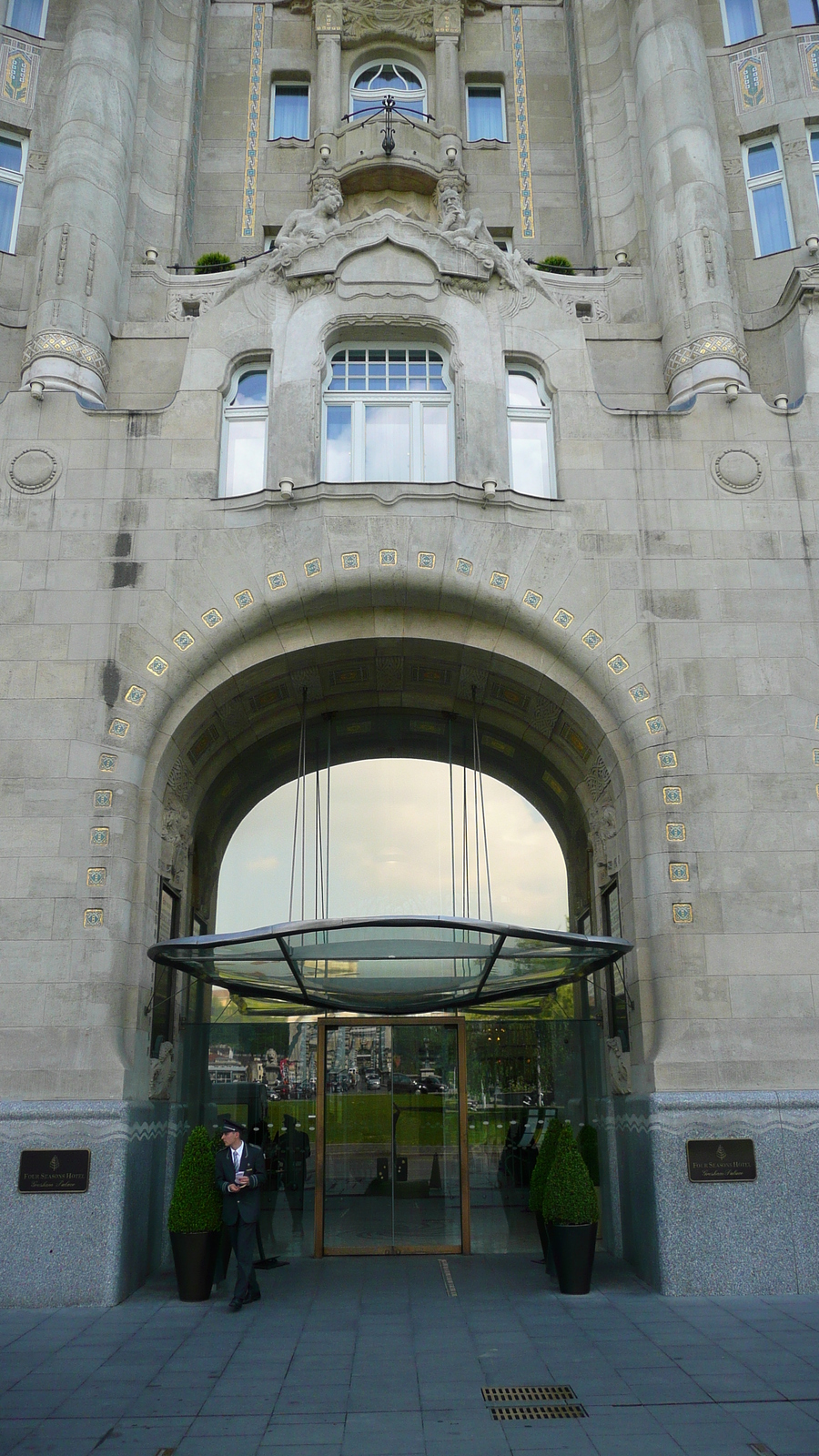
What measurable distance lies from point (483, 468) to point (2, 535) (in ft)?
23.7

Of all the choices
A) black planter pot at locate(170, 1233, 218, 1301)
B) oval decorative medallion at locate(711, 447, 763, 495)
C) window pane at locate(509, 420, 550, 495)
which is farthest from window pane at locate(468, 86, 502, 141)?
black planter pot at locate(170, 1233, 218, 1301)

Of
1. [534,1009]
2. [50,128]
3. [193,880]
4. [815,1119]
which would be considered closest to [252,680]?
[193,880]

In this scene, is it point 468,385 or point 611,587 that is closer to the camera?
point 611,587

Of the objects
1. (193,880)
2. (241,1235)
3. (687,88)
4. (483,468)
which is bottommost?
(241,1235)

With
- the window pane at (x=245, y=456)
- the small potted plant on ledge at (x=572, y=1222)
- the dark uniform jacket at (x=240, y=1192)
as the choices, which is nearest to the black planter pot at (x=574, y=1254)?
the small potted plant on ledge at (x=572, y=1222)

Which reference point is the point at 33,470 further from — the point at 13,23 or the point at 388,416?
the point at 13,23

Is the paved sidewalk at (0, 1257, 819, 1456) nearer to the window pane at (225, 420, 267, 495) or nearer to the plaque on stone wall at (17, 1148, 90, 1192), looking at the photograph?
the plaque on stone wall at (17, 1148, 90, 1192)

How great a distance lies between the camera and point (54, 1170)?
13.4m

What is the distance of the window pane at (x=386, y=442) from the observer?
17.5 m

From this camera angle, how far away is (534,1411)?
9.09 meters

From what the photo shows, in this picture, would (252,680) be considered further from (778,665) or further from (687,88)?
(687,88)

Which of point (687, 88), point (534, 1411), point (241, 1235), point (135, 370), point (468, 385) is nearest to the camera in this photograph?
point (534, 1411)

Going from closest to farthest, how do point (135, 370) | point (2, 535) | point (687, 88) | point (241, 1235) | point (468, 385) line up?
point (241, 1235)
point (2, 535)
point (468, 385)
point (135, 370)
point (687, 88)

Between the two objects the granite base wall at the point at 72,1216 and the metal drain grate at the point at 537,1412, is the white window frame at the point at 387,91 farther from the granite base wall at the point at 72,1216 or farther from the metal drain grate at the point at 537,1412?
the metal drain grate at the point at 537,1412
